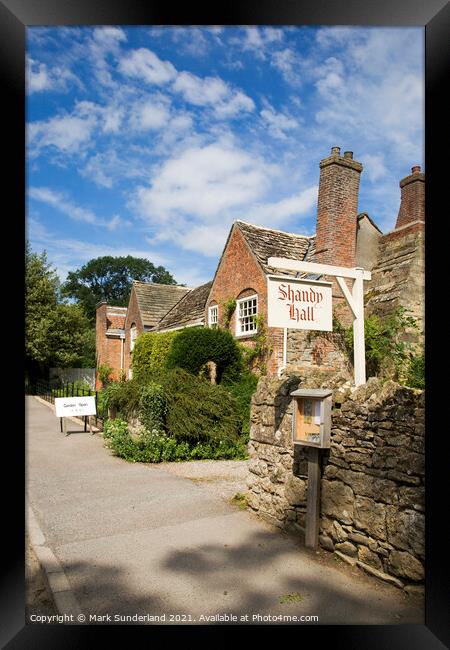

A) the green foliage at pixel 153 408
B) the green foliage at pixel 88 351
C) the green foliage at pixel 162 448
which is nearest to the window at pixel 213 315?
the green foliage at pixel 153 408

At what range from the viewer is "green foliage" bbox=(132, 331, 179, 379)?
1816 centimetres

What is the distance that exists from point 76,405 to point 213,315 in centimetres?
707

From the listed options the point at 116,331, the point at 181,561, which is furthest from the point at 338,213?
the point at 116,331

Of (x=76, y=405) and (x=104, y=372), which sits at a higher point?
(x=104, y=372)

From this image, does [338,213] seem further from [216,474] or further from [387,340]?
[216,474]

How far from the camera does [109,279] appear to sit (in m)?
23.0

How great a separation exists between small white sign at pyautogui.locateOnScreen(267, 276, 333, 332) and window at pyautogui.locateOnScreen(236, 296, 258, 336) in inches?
392

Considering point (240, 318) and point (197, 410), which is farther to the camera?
point (240, 318)

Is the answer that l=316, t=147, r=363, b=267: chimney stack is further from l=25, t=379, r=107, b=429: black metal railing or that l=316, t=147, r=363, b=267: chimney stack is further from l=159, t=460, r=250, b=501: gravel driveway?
l=25, t=379, r=107, b=429: black metal railing

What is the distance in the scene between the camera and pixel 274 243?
16688mm

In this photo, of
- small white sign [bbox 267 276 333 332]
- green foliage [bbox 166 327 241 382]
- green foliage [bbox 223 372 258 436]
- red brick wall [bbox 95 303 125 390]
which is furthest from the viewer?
red brick wall [bbox 95 303 125 390]

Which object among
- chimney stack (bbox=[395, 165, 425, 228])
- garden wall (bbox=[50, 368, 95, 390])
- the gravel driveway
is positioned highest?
chimney stack (bbox=[395, 165, 425, 228])

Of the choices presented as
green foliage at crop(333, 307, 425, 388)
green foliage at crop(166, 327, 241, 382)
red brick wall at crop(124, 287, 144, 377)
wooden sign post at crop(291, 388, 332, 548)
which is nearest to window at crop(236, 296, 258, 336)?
green foliage at crop(166, 327, 241, 382)
